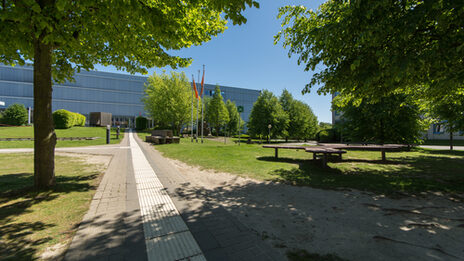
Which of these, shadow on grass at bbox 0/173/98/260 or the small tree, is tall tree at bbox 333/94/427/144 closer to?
the small tree

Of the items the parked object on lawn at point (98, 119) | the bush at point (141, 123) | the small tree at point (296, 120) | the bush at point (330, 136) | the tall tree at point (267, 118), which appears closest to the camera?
the tall tree at point (267, 118)

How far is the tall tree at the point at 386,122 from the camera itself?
14836 mm

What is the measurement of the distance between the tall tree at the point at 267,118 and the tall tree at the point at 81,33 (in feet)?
76.7

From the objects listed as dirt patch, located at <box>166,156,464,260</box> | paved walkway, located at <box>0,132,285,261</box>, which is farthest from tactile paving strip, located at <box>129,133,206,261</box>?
dirt patch, located at <box>166,156,464,260</box>

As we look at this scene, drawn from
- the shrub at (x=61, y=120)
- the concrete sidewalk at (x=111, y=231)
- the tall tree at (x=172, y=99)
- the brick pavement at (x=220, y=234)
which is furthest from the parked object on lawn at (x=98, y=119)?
the brick pavement at (x=220, y=234)

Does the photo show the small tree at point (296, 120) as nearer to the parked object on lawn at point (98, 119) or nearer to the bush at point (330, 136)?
the bush at point (330, 136)

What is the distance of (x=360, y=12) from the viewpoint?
4.03m

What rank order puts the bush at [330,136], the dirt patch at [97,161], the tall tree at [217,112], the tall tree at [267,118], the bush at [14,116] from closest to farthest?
the dirt patch at [97,161] → the tall tree at [267,118] → the bush at [14,116] → the bush at [330,136] → the tall tree at [217,112]

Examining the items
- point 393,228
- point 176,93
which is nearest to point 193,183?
point 393,228

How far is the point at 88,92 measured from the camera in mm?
57688

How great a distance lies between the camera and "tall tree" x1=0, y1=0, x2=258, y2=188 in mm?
3206

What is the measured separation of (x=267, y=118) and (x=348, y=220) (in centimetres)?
2632

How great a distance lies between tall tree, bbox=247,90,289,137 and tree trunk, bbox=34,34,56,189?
26025mm

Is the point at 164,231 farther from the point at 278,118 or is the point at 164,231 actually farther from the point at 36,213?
the point at 278,118
